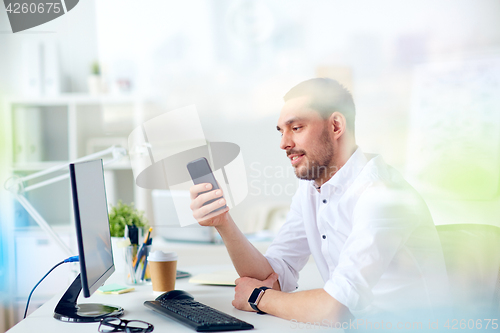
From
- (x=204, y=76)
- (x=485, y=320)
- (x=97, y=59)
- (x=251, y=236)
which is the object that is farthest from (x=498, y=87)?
(x=97, y=59)

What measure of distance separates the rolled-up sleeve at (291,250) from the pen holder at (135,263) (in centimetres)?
35

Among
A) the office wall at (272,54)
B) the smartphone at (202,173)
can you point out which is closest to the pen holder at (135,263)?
the smartphone at (202,173)

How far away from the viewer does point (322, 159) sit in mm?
1212

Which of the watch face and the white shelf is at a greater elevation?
the white shelf

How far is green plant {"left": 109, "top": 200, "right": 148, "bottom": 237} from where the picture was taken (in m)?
1.24

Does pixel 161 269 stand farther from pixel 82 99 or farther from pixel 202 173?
pixel 82 99

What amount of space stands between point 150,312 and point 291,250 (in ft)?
1.64

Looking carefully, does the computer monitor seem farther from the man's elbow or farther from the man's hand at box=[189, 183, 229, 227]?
the man's elbow

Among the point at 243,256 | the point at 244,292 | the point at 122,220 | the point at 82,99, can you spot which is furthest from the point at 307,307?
the point at 82,99

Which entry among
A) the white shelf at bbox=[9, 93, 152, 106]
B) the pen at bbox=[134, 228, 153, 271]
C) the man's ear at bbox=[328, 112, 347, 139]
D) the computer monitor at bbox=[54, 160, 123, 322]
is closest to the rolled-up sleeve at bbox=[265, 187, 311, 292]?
the man's ear at bbox=[328, 112, 347, 139]

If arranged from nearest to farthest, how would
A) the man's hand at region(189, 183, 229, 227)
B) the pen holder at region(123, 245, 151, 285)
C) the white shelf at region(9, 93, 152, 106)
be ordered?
the man's hand at region(189, 183, 229, 227) < the pen holder at region(123, 245, 151, 285) < the white shelf at region(9, 93, 152, 106)

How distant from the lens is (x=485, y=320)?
3.16 feet

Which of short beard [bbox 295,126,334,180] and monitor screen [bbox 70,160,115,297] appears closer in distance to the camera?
monitor screen [bbox 70,160,115,297]

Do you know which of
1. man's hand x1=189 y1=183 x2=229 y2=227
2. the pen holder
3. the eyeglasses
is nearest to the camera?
the eyeglasses
